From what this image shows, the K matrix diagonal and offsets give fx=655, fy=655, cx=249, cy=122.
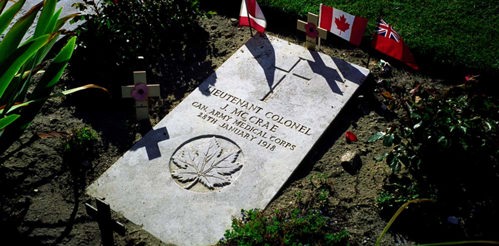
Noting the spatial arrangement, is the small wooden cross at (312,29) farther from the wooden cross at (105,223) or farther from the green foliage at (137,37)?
the wooden cross at (105,223)

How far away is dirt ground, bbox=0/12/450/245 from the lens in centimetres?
484

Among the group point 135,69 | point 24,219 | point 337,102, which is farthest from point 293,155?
point 24,219

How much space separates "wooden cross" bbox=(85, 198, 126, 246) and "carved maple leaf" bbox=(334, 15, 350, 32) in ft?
9.32

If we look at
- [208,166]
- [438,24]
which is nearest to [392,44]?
[438,24]

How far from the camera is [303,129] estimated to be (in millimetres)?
5621

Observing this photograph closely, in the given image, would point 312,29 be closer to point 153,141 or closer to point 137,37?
point 137,37

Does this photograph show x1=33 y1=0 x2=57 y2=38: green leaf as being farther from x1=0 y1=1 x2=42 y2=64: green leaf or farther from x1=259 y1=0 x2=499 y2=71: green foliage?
x1=259 y1=0 x2=499 y2=71: green foliage

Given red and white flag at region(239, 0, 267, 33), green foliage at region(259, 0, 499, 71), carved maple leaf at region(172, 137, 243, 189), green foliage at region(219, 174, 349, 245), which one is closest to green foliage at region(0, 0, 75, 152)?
carved maple leaf at region(172, 137, 243, 189)

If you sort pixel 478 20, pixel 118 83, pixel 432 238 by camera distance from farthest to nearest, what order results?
pixel 478 20 → pixel 118 83 → pixel 432 238

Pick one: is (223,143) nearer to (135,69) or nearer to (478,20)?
(135,69)

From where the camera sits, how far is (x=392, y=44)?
5703mm

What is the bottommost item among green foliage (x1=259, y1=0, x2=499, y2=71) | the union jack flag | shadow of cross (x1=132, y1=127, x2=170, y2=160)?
shadow of cross (x1=132, y1=127, x2=170, y2=160)

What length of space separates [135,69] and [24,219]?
1.83 metres

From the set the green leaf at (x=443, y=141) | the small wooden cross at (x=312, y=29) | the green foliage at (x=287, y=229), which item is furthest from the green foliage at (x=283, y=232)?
the small wooden cross at (x=312, y=29)
